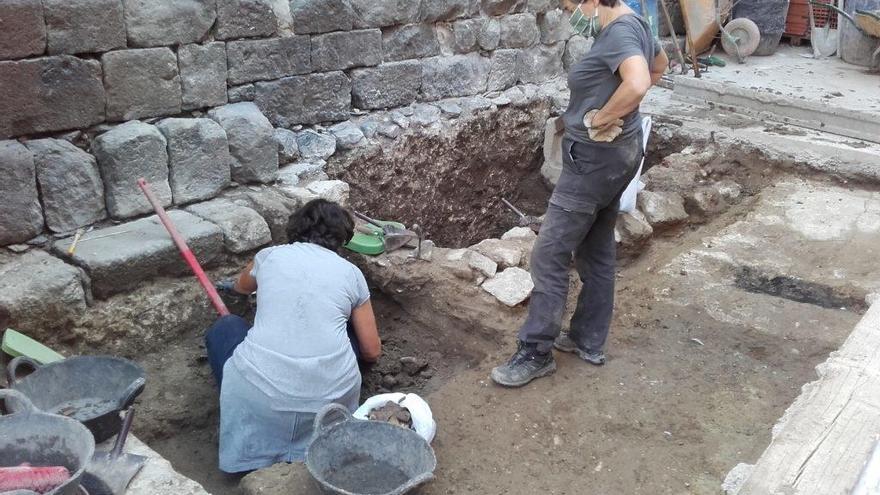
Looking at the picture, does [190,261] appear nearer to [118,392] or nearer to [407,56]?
[118,392]

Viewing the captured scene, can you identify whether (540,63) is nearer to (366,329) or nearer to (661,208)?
(661,208)

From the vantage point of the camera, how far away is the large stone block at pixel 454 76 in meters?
6.15

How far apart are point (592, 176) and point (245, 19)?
7.71ft

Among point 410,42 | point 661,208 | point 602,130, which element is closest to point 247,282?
point 602,130

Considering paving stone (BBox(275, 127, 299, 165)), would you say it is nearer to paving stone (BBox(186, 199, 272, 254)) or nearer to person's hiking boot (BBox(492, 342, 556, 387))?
paving stone (BBox(186, 199, 272, 254))

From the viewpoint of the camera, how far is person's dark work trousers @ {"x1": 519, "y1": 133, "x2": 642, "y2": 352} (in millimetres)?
3631

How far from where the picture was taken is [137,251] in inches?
156

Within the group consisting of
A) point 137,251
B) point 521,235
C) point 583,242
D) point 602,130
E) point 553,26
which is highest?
point 602,130

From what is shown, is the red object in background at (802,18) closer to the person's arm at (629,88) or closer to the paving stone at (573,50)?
the paving stone at (573,50)

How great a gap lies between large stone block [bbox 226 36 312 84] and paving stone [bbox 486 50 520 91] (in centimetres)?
193

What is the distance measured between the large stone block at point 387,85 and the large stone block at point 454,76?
104 mm

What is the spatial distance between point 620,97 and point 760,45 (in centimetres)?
741

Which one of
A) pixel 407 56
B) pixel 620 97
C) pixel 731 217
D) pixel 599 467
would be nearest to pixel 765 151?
pixel 731 217

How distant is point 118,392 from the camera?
3336 millimetres
